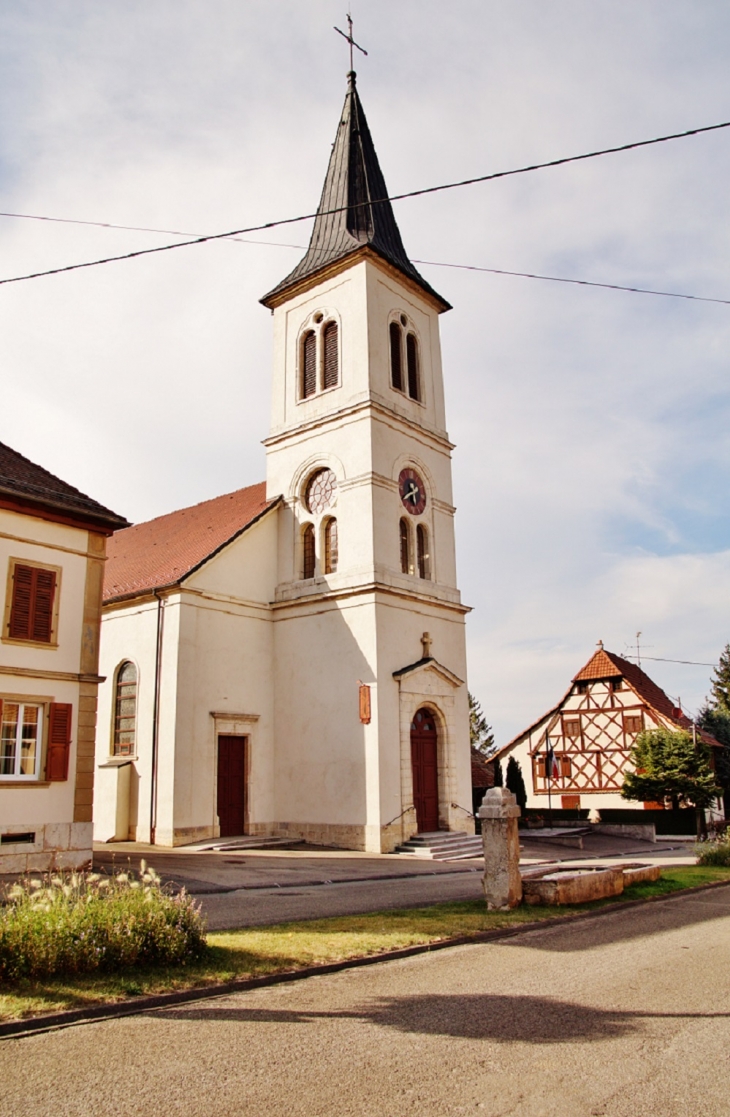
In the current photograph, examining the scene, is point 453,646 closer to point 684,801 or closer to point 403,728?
point 403,728

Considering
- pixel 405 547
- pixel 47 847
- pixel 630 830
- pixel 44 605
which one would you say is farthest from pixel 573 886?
pixel 630 830

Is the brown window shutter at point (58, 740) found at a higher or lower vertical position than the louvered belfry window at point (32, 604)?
lower

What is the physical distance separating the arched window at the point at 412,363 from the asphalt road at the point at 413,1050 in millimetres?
21051

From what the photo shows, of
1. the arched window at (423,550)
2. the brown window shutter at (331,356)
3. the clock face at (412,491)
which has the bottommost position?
the arched window at (423,550)

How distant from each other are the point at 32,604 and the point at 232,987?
10586 millimetres

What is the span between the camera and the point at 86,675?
54.0 ft

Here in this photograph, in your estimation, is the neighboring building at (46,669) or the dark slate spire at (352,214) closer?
the neighboring building at (46,669)

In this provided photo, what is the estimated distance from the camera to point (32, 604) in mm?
15891

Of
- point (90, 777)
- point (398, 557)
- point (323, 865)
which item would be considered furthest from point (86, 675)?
point (398, 557)

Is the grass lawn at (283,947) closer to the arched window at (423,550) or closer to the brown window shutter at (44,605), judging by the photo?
the brown window shutter at (44,605)

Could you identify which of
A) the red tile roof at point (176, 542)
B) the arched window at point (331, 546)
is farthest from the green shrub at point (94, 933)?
the arched window at point (331, 546)

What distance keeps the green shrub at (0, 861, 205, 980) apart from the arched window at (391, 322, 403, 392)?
2045cm

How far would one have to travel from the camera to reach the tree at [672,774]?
100 ft

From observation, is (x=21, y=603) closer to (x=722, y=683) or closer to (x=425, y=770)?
(x=425, y=770)
